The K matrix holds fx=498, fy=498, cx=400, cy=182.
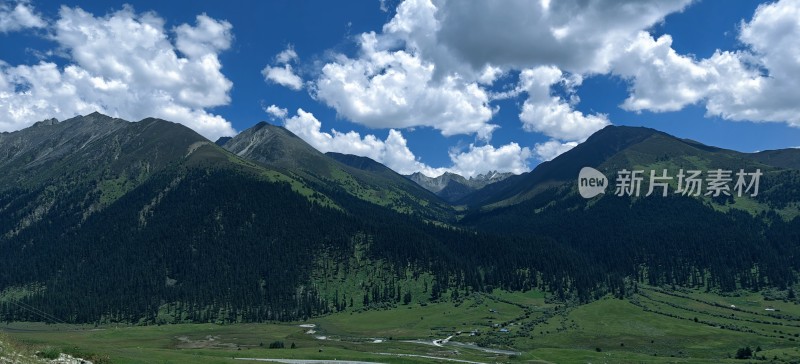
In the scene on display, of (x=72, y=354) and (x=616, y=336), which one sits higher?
(x=72, y=354)

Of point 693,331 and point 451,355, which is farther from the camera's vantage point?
point 693,331

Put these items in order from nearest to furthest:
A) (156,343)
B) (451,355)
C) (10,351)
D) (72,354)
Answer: (10,351) < (72,354) < (451,355) < (156,343)

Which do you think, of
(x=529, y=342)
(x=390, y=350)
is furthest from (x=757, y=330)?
(x=390, y=350)

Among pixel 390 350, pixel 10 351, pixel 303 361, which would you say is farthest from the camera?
pixel 390 350

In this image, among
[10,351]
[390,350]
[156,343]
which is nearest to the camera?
[10,351]

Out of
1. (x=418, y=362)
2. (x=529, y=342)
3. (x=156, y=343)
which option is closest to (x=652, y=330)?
(x=529, y=342)

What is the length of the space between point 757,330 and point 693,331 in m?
30.4

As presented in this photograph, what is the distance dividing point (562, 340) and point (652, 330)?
149 ft

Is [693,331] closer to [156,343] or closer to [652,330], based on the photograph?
[652,330]

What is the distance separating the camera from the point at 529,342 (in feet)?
584

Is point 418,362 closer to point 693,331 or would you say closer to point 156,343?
point 156,343

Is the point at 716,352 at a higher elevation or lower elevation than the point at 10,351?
lower

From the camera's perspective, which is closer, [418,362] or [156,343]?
[418,362]

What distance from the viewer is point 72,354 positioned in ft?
165
